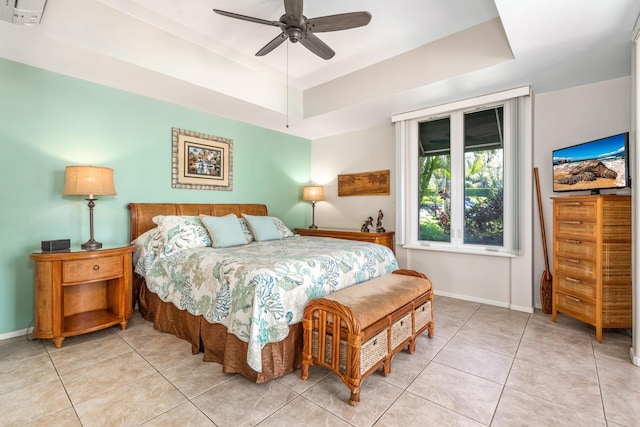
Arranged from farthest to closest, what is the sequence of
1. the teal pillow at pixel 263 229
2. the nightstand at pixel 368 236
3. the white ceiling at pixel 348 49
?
the nightstand at pixel 368 236, the teal pillow at pixel 263 229, the white ceiling at pixel 348 49

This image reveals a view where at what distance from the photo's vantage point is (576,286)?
2711 millimetres

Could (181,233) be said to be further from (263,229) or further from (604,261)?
(604,261)

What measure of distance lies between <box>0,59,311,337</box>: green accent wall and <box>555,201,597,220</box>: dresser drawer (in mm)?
3993

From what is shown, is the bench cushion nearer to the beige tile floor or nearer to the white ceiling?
the beige tile floor

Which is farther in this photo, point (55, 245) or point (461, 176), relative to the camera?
point (461, 176)

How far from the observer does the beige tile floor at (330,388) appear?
1584mm

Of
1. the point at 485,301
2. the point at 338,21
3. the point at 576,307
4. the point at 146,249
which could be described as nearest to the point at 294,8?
the point at 338,21

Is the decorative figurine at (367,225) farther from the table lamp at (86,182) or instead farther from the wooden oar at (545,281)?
the table lamp at (86,182)

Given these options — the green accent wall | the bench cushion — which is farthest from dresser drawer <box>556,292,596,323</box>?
the green accent wall

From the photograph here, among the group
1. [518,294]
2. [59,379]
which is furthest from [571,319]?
[59,379]

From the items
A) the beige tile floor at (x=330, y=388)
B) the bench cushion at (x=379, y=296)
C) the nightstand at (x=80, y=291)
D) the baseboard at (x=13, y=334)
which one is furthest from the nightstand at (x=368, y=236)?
the baseboard at (x=13, y=334)

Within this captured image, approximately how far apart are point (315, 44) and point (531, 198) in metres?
2.76

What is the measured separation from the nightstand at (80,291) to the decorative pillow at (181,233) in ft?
1.11

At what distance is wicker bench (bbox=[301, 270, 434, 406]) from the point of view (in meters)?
1.72
